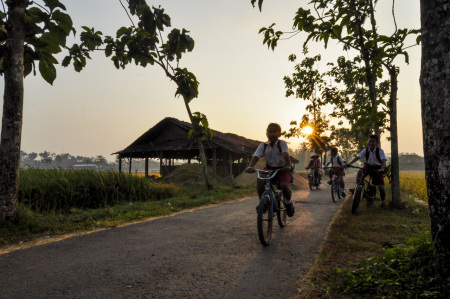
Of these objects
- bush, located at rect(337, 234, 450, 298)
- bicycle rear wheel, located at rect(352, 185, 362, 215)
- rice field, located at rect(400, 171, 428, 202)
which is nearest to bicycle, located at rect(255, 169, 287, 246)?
bush, located at rect(337, 234, 450, 298)

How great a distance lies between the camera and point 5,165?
4949 millimetres

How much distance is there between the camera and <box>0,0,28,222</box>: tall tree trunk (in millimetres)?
4934

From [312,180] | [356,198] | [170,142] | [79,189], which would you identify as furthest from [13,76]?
[170,142]

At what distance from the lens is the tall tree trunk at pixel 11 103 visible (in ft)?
16.2

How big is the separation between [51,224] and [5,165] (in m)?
1.33

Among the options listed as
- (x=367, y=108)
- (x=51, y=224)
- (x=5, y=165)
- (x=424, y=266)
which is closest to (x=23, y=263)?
(x=51, y=224)

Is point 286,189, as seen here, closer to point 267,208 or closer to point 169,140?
point 267,208

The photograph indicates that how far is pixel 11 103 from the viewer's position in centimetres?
504

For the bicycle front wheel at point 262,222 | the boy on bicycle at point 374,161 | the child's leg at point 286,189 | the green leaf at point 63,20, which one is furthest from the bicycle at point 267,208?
the green leaf at point 63,20

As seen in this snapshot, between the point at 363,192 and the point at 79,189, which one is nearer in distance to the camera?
the point at 363,192

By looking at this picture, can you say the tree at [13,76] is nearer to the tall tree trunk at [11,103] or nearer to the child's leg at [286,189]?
the tall tree trunk at [11,103]

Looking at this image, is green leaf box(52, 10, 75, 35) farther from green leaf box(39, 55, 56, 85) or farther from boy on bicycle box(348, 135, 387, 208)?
boy on bicycle box(348, 135, 387, 208)

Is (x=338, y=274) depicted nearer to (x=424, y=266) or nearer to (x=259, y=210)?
(x=424, y=266)

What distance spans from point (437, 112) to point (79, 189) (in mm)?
8147
